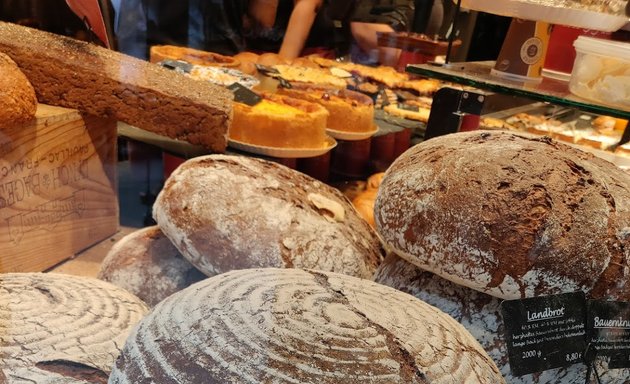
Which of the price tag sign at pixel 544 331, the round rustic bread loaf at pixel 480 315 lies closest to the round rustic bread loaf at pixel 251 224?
the round rustic bread loaf at pixel 480 315

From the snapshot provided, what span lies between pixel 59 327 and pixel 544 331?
2.57 feet

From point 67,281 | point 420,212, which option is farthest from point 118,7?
point 420,212

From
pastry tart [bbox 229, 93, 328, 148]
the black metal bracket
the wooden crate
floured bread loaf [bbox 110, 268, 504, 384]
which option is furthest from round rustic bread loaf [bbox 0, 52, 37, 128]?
the black metal bracket

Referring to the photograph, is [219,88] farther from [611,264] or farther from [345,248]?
[611,264]

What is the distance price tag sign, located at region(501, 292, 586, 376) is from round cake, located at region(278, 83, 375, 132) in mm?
1170

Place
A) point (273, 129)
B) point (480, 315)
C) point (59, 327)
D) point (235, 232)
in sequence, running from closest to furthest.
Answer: point (59, 327), point (480, 315), point (235, 232), point (273, 129)

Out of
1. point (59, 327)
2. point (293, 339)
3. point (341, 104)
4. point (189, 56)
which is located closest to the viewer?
point (293, 339)

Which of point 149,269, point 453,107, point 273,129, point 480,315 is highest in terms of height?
point 453,107

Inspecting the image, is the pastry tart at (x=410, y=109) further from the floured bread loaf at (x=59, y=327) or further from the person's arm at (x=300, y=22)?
the floured bread loaf at (x=59, y=327)

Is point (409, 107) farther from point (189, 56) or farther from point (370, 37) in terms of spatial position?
point (189, 56)

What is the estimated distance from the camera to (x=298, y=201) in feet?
4.49

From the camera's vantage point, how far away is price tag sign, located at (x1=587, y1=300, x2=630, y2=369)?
39.5 inches

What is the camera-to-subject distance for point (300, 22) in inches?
49.9

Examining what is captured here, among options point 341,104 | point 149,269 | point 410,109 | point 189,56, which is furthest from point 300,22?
point 410,109
